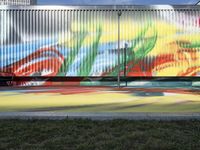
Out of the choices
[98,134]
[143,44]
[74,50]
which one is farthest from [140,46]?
[98,134]

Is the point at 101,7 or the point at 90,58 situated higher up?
the point at 101,7

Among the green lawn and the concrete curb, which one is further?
the concrete curb

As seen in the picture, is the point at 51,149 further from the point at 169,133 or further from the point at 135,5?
the point at 135,5

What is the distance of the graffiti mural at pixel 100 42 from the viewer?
21.2 metres

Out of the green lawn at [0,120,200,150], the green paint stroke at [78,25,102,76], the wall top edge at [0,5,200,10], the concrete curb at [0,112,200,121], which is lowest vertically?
the green lawn at [0,120,200,150]

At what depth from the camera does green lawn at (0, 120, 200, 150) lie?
5.82m

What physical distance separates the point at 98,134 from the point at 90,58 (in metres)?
14.9

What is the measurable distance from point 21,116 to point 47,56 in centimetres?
1327

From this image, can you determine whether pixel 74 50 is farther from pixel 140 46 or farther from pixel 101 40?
pixel 140 46

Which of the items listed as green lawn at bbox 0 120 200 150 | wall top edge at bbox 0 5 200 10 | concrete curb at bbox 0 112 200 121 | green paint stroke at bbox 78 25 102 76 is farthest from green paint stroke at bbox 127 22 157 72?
green lawn at bbox 0 120 200 150

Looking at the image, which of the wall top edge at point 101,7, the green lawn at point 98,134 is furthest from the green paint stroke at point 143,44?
the green lawn at point 98,134

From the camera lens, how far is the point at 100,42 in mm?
21266

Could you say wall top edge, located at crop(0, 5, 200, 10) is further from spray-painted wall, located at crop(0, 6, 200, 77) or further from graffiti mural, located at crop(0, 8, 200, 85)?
graffiti mural, located at crop(0, 8, 200, 85)

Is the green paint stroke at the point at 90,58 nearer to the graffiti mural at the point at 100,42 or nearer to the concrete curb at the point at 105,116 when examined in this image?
the graffiti mural at the point at 100,42
